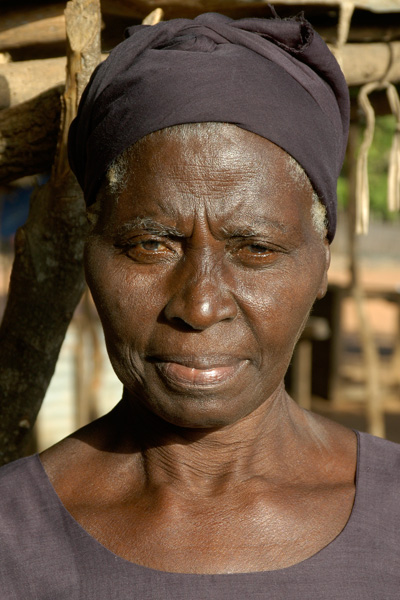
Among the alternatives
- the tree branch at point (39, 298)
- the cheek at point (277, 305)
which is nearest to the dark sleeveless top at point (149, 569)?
the cheek at point (277, 305)

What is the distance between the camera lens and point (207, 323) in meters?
1.50

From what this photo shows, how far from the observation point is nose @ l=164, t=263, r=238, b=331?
4.92ft

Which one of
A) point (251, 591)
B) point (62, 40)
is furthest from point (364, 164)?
point (251, 591)

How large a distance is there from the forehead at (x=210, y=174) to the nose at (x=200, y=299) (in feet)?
0.38

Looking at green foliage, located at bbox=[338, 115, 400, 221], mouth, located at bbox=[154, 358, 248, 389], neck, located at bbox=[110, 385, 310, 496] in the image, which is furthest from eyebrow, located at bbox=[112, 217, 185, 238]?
green foliage, located at bbox=[338, 115, 400, 221]

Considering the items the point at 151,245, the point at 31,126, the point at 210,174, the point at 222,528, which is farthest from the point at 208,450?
the point at 31,126

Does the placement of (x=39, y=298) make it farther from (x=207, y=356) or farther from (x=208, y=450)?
(x=207, y=356)

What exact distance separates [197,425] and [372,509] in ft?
1.55

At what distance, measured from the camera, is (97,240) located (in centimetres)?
168

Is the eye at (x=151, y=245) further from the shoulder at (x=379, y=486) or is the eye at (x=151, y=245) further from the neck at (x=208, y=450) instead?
the shoulder at (x=379, y=486)

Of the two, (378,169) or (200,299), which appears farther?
(378,169)

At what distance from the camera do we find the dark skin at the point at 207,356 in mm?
1538

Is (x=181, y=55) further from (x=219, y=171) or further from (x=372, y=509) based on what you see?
(x=372, y=509)

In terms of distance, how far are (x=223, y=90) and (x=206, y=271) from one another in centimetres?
37
